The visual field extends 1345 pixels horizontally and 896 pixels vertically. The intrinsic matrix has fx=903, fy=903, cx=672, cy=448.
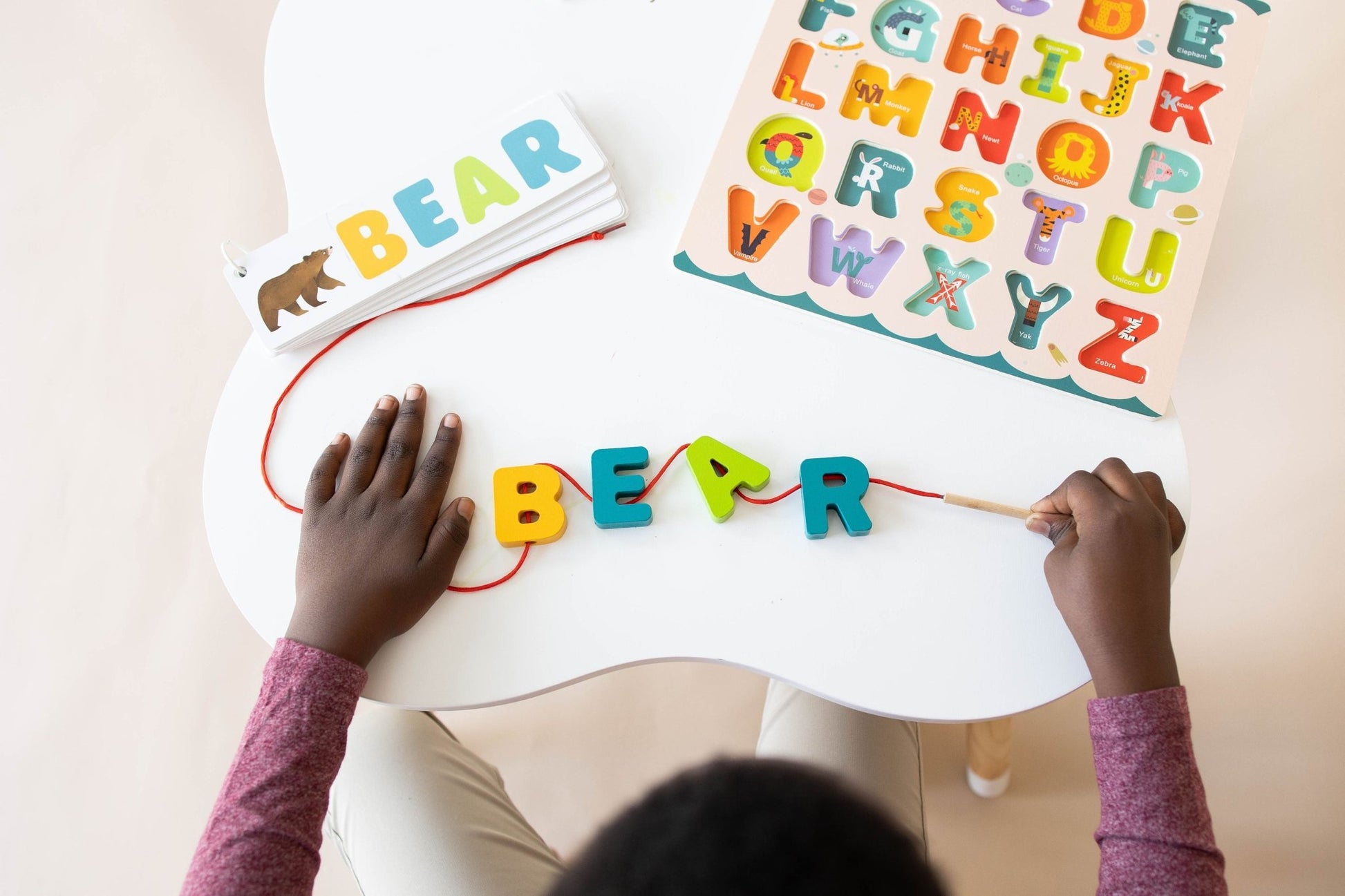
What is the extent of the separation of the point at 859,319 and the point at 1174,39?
39cm

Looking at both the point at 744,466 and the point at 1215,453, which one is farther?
the point at 1215,453

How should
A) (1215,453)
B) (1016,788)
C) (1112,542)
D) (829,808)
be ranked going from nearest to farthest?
(829,808) < (1112,542) < (1016,788) < (1215,453)

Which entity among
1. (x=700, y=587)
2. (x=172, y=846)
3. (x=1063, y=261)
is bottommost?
(x=172, y=846)

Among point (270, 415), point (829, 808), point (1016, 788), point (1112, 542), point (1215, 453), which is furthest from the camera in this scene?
point (1215, 453)

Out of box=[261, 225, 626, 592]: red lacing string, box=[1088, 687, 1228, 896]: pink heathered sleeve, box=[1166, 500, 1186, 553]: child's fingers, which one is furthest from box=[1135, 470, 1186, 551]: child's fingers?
box=[261, 225, 626, 592]: red lacing string

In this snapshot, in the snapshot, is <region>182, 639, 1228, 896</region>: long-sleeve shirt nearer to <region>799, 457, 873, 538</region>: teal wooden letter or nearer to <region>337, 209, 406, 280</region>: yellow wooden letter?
<region>799, 457, 873, 538</region>: teal wooden letter

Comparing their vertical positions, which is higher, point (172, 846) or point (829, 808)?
point (829, 808)

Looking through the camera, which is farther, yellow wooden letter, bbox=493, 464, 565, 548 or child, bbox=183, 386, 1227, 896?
yellow wooden letter, bbox=493, 464, 565, 548

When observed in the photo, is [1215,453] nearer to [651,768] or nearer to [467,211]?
[651,768]

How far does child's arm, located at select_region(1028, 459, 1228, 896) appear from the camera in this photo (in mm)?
615

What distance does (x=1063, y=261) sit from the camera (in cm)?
74

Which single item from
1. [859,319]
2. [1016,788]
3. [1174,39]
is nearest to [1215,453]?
[1016,788]

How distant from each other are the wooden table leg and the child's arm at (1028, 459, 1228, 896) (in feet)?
1.42

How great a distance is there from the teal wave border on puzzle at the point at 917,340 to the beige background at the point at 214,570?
62 centimetres
